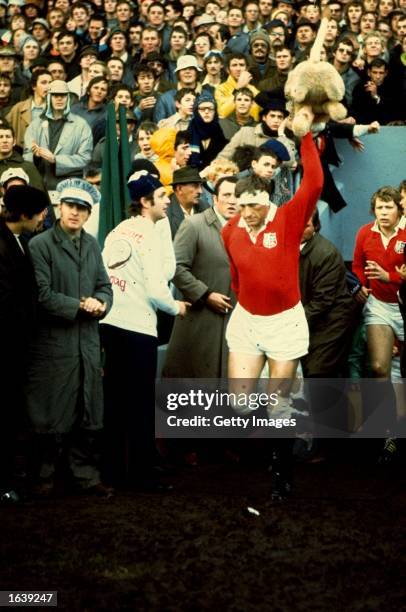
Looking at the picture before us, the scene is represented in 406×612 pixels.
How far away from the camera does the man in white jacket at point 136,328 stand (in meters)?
7.86

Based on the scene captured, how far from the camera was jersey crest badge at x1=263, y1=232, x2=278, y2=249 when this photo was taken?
25.6ft

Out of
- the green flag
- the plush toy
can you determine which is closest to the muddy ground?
the green flag

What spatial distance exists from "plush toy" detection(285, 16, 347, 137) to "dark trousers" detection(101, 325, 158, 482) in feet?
5.27

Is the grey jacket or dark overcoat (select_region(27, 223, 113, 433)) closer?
dark overcoat (select_region(27, 223, 113, 433))

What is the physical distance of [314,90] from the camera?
24.2 ft

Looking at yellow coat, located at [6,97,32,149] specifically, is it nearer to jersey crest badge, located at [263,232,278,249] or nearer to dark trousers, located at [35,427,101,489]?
jersey crest badge, located at [263,232,278,249]

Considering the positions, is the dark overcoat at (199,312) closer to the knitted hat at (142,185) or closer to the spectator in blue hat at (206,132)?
the knitted hat at (142,185)

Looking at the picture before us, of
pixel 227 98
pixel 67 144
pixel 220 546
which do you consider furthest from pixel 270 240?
pixel 227 98

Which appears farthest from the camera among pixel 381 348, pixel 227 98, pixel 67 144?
pixel 227 98

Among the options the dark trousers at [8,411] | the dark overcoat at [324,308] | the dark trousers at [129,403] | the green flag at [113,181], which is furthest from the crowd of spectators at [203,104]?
the dark trousers at [8,411]

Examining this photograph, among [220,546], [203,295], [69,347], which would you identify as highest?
[203,295]

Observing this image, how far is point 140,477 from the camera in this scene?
7816mm

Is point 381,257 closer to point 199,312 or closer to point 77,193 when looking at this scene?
point 199,312

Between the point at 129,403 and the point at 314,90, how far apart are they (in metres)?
2.17
